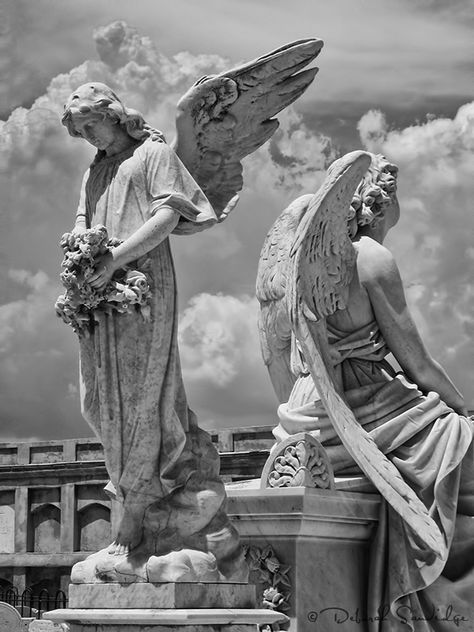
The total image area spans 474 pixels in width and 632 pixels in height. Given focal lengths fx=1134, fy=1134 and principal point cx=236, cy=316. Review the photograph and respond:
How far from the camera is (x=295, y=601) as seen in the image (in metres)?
7.04

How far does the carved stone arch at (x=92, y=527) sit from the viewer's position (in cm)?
3662

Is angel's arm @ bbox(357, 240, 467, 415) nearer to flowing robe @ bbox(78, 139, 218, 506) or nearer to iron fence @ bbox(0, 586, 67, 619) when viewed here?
flowing robe @ bbox(78, 139, 218, 506)

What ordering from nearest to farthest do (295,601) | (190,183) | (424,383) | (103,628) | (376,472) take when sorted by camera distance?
1. (103,628)
2. (190,183)
3. (295,601)
4. (376,472)
5. (424,383)

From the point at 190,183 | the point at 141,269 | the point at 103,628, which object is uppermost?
the point at 190,183

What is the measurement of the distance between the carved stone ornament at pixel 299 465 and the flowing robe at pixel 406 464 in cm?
52

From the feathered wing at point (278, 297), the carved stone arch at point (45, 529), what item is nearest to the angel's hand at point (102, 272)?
the feathered wing at point (278, 297)

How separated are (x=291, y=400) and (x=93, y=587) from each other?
9.01 ft

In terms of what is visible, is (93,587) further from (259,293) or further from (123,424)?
(259,293)

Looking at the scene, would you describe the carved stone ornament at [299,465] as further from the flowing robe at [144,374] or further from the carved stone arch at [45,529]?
the carved stone arch at [45,529]

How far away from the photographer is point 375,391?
801 centimetres

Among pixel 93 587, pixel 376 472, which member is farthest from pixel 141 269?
pixel 376 472

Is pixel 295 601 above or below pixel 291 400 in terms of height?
below

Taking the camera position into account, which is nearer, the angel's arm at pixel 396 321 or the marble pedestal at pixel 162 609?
the marble pedestal at pixel 162 609

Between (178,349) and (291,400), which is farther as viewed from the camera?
(291,400)
